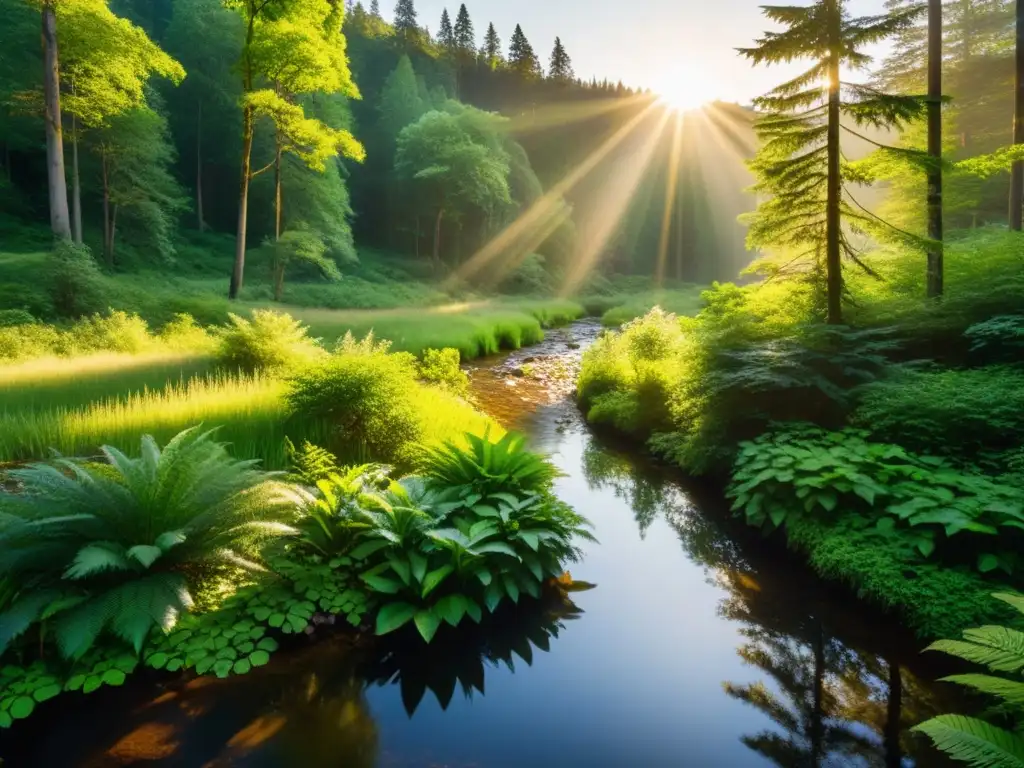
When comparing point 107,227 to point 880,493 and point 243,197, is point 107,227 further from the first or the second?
point 880,493

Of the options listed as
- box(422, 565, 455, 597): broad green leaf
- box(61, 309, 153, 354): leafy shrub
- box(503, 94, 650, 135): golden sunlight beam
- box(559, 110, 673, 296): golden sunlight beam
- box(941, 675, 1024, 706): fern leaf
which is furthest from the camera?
box(503, 94, 650, 135): golden sunlight beam

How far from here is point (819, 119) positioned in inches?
356

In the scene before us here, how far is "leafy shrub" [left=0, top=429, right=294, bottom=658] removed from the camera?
11.6ft

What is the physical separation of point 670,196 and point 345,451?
81.4 metres

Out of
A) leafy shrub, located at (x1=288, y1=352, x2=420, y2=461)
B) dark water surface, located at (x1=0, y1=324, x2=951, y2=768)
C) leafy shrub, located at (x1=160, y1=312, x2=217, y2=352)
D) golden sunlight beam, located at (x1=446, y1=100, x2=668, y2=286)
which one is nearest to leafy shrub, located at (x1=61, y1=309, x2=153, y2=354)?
leafy shrub, located at (x1=160, y1=312, x2=217, y2=352)

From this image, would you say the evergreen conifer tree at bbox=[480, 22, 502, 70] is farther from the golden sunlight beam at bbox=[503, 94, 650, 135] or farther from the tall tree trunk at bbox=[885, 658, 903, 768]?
the tall tree trunk at bbox=[885, 658, 903, 768]

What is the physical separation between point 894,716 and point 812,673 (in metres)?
0.60

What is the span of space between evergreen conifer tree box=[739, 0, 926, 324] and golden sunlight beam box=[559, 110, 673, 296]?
39.7m

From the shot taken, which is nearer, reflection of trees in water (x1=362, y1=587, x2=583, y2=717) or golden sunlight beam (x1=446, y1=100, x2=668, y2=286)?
reflection of trees in water (x1=362, y1=587, x2=583, y2=717)

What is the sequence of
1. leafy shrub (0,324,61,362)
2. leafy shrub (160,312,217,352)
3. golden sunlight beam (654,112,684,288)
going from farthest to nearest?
golden sunlight beam (654,112,684,288) → leafy shrub (160,312,217,352) → leafy shrub (0,324,61,362)

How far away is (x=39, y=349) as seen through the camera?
34.5 ft

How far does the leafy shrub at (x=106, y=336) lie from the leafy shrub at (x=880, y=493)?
12.2 meters

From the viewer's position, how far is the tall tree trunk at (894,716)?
3481 millimetres

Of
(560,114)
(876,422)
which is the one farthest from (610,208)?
(876,422)
